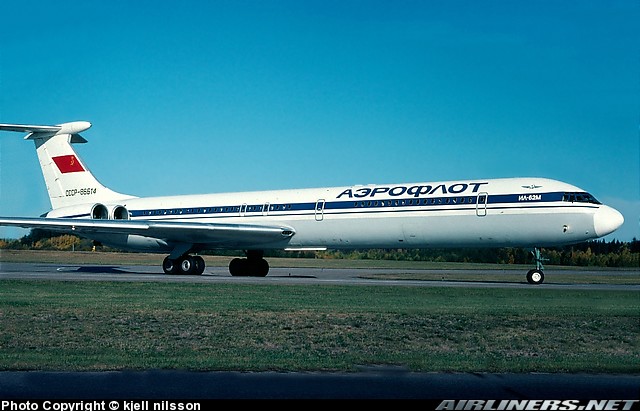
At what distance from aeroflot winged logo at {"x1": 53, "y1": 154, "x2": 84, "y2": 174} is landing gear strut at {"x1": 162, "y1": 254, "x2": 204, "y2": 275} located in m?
10.2

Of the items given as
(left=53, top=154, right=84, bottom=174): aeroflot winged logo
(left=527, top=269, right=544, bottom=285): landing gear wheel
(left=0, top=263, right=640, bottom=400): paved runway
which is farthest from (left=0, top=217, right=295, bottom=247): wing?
(left=0, top=263, right=640, bottom=400): paved runway

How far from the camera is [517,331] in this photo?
13500 millimetres

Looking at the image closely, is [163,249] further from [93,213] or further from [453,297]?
[453,297]

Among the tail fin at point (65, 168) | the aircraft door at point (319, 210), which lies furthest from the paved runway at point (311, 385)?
the tail fin at point (65, 168)

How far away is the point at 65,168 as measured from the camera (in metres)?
41.9

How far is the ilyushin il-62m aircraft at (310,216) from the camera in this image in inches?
1090

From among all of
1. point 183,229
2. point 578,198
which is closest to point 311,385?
point 578,198

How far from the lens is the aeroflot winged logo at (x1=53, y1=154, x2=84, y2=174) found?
41.8 metres

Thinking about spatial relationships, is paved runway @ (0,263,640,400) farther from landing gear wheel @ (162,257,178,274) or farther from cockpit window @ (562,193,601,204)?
landing gear wheel @ (162,257,178,274)

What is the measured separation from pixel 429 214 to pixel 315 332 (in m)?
17.1

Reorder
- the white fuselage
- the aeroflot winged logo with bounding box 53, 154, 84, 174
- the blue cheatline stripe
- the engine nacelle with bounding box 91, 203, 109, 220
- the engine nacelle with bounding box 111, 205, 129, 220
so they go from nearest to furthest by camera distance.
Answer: the white fuselage
the blue cheatline stripe
the engine nacelle with bounding box 91, 203, 109, 220
the engine nacelle with bounding box 111, 205, 129, 220
the aeroflot winged logo with bounding box 53, 154, 84, 174

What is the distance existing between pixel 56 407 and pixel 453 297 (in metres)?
14.7

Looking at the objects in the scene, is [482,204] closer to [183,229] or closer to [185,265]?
[183,229]

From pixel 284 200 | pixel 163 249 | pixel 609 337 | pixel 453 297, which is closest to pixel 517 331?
pixel 609 337
